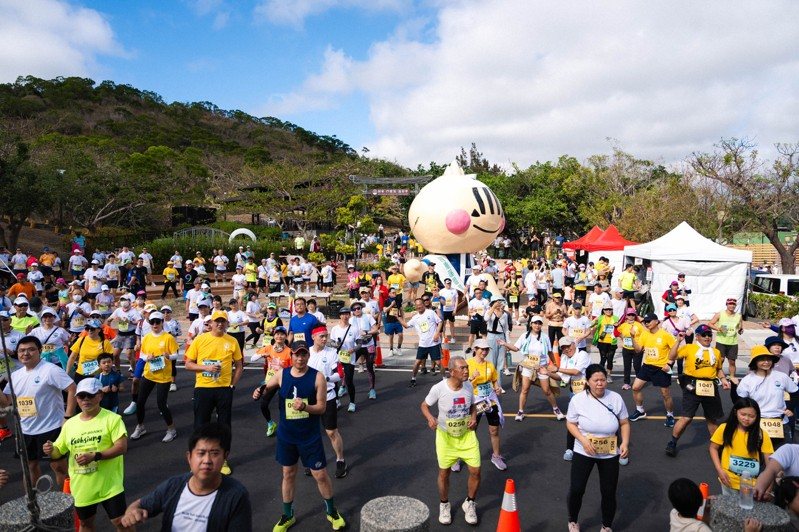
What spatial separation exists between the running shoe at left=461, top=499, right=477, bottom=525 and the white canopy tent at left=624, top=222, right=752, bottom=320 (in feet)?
42.1

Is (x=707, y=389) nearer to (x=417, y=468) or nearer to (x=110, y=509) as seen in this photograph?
(x=417, y=468)

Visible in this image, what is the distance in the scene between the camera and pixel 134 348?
9.91 meters

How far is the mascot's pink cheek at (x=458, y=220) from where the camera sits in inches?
610

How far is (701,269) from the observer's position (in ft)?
54.1

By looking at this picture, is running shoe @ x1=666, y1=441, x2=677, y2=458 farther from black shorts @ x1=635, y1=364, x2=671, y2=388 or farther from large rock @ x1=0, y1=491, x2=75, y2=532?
large rock @ x1=0, y1=491, x2=75, y2=532

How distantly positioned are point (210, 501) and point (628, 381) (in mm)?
8315

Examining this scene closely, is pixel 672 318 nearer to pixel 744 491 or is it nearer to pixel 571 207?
pixel 744 491

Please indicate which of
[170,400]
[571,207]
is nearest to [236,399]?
[170,400]

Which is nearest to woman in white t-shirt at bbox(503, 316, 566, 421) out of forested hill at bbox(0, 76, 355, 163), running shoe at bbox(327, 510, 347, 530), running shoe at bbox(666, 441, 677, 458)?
running shoe at bbox(666, 441, 677, 458)

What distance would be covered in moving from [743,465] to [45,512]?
531 cm

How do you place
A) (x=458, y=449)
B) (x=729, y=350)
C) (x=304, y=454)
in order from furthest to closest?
(x=729, y=350) < (x=458, y=449) < (x=304, y=454)

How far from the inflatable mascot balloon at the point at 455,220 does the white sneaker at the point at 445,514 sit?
433 inches

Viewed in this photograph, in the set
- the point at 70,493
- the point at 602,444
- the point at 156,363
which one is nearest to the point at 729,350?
the point at 602,444

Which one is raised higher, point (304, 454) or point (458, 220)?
point (458, 220)
